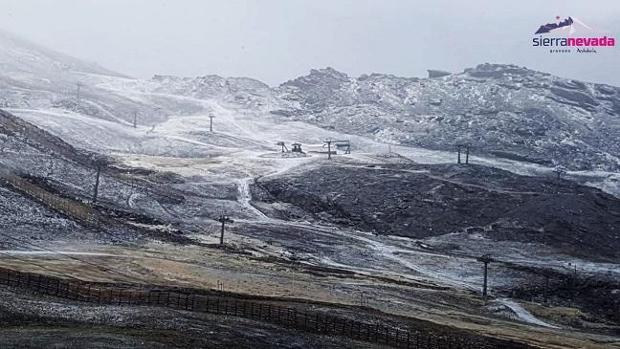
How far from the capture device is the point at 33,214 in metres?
63.3

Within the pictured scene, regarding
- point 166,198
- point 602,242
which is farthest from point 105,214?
point 602,242

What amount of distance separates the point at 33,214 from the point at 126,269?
56.7 ft

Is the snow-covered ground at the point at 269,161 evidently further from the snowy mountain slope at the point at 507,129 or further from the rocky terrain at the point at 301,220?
the snowy mountain slope at the point at 507,129

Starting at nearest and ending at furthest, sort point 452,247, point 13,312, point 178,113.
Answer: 1. point 13,312
2. point 452,247
3. point 178,113

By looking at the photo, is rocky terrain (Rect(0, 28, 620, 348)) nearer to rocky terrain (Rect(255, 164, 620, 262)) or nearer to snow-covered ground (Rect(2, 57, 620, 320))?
rocky terrain (Rect(255, 164, 620, 262))

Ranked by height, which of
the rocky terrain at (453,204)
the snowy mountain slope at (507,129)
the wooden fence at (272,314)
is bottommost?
the wooden fence at (272,314)

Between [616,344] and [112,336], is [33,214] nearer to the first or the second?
[112,336]

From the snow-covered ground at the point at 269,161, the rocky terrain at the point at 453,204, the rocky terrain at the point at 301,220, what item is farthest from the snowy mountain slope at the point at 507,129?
the rocky terrain at the point at 453,204

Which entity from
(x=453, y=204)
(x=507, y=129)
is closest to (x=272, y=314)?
(x=453, y=204)

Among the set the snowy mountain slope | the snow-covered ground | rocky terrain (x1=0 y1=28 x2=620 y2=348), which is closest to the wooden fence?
rocky terrain (x1=0 y1=28 x2=620 y2=348)

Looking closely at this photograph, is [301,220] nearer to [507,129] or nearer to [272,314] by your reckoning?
[272,314]

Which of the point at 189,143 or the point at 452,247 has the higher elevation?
the point at 189,143

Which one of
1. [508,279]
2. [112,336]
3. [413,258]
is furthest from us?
[413,258]

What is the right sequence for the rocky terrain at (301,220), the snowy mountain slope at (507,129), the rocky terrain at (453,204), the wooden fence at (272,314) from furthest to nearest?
1. the snowy mountain slope at (507,129)
2. the rocky terrain at (453,204)
3. the rocky terrain at (301,220)
4. the wooden fence at (272,314)
